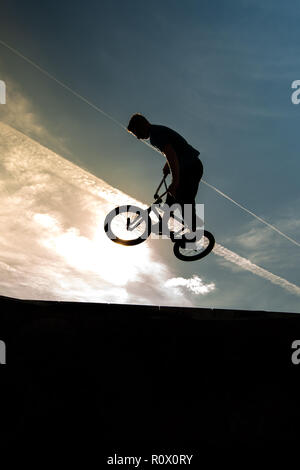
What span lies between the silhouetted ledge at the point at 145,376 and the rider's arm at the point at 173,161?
2.69 meters

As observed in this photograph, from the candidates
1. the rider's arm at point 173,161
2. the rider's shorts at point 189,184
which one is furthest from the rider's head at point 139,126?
the rider's shorts at point 189,184

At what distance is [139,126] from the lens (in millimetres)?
5699

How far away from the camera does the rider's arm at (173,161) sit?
17.6 feet

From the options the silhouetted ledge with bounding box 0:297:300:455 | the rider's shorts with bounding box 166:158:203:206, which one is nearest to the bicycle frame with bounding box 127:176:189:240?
the rider's shorts with bounding box 166:158:203:206

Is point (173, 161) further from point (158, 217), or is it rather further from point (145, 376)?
point (145, 376)

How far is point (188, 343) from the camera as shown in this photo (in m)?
3.69

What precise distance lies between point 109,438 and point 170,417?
0.77 m

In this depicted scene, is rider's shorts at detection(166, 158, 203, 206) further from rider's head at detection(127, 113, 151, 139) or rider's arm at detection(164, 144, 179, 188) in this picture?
rider's head at detection(127, 113, 151, 139)

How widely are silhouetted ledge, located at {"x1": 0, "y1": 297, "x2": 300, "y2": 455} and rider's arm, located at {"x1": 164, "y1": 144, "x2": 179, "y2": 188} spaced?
2692 mm

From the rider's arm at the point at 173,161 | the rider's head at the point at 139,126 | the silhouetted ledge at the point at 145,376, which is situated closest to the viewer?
the silhouetted ledge at the point at 145,376

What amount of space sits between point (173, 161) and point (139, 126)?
3.57ft

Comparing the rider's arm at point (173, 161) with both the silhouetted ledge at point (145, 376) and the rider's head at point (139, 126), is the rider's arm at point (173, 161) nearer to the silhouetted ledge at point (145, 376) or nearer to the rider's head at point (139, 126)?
the rider's head at point (139, 126)

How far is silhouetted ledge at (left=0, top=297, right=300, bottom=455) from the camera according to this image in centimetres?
327
